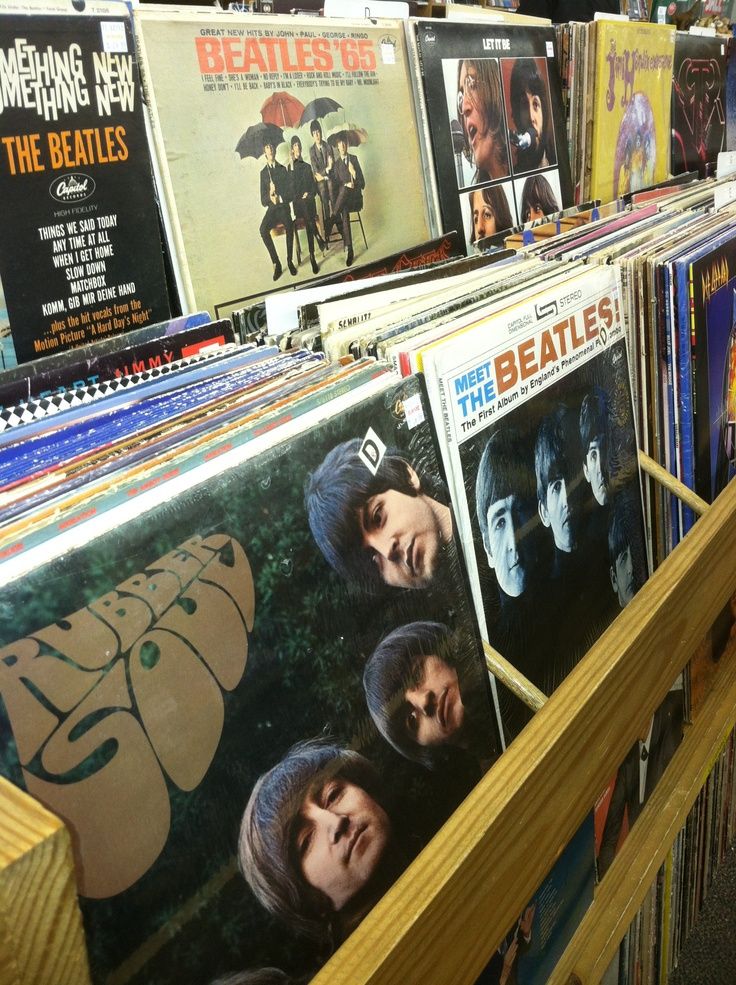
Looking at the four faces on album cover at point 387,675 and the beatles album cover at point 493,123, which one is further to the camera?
the beatles album cover at point 493,123

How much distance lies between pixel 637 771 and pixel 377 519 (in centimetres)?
83

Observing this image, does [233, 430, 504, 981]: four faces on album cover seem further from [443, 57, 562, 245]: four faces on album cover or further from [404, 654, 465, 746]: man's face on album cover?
[443, 57, 562, 245]: four faces on album cover

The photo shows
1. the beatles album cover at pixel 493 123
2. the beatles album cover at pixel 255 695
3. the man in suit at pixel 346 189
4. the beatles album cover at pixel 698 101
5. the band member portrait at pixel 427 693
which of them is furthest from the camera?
the beatles album cover at pixel 698 101

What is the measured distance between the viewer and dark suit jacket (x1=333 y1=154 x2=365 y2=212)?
144 centimetres

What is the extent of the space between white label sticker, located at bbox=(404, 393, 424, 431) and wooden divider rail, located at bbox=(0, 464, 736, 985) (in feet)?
0.94

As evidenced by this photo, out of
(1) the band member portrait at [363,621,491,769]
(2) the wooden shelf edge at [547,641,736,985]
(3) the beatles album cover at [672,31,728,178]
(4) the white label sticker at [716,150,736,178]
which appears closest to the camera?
(1) the band member portrait at [363,621,491,769]

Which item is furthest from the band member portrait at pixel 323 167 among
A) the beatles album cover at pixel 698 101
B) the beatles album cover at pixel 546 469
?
the beatles album cover at pixel 698 101

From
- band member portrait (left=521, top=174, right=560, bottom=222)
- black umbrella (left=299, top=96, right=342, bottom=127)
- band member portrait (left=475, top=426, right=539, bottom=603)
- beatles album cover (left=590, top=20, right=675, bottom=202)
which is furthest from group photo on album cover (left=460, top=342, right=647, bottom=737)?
beatles album cover (left=590, top=20, right=675, bottom=202)

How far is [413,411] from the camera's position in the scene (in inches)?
34.3

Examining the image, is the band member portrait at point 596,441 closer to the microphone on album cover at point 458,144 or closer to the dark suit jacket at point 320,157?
the dark suit jacket at point 320,157

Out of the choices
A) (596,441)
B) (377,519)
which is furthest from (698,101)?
(377,519)

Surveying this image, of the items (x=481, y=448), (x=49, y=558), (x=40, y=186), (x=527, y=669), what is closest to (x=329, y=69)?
(x=40, y=186)

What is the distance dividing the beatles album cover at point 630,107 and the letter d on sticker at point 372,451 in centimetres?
156

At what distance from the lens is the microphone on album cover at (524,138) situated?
1840 mm
